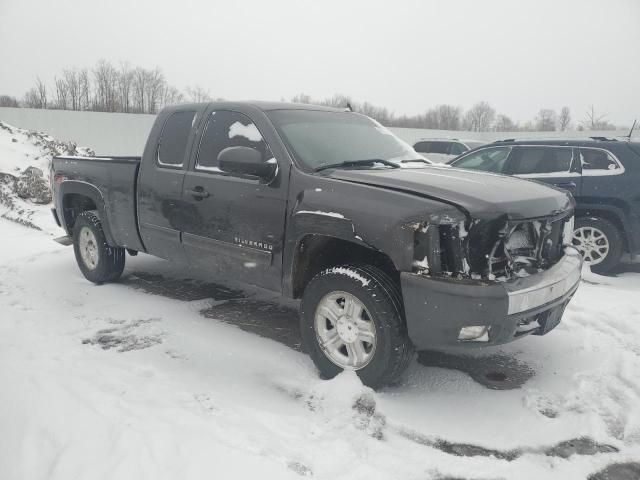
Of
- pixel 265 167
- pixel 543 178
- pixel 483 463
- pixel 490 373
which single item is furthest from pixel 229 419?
pixel 543 178

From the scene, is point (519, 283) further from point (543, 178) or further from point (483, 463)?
point (543, 178)

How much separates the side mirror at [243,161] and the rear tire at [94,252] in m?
2.50

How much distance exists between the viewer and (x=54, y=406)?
9.34 ft

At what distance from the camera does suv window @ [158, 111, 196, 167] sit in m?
4.39

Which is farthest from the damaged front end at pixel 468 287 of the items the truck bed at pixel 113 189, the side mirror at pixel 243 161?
the truck bed at pixel 113 189

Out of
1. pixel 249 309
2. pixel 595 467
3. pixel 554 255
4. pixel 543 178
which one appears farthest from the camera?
pixel 543 178

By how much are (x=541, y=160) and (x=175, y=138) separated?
15.9ft

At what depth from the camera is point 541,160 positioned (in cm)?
677

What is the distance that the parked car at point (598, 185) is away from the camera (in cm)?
603

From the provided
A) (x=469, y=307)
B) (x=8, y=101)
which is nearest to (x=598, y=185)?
(x=469, y=307)

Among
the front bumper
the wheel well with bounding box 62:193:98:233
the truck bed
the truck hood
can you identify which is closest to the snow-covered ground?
the front bumper

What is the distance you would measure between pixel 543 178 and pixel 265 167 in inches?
181

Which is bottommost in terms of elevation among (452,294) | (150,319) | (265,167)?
(150,319)

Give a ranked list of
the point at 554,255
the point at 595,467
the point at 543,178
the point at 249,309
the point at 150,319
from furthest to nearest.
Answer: the point at 543,178 → the point at 249,309 → the point at 150,319 → the point at 554,255 → the point at 595,467
